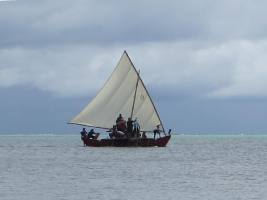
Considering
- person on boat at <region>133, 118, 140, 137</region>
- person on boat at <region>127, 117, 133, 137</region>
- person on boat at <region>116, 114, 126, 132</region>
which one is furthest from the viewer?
person on boat at <region>133, 118, 140, 137</region>

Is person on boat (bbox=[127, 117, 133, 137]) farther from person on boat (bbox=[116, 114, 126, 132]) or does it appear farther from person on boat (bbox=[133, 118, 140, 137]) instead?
person on boat (bbox=[116, 114, 126, 132])

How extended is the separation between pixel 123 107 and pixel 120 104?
443 mm

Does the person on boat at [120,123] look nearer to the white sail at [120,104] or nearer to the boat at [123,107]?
the boat at [123,107]

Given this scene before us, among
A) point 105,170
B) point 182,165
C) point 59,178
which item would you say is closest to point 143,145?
point 182,165

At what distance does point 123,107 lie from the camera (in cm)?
8094

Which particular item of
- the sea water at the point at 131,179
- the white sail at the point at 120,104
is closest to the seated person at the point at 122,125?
the white sail at the point at 120,104

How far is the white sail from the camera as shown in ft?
262

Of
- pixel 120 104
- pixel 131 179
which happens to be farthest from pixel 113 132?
pixel 131 179

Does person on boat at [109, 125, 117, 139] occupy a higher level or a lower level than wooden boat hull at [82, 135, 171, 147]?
higher

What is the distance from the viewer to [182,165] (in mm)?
65500

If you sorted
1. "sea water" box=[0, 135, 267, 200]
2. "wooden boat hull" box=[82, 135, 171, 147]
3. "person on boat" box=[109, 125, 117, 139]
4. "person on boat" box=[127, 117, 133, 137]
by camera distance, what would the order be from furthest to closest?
"wooden boat hull" box=[82, 135, 171, 147] → "person on boat" box=[109, 125, 117, 139] → "person on boat" box=[127, 117, 133, 137] → "sea water" box=[0, 135, 267, 200]

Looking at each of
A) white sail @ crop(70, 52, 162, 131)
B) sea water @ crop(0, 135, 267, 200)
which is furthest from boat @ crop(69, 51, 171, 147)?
sea water @ crop(0, 135, 267, 200)

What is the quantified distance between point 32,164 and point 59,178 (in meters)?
14.5

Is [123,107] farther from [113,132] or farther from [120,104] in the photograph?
[113,132]
